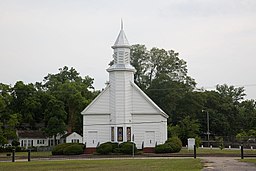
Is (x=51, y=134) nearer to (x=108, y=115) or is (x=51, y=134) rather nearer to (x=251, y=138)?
(x=108, y=115)

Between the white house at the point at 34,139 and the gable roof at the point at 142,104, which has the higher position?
the gable roof at the point at 142,104

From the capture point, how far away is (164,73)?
90312 mm

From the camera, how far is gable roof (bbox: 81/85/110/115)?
64.1 meters

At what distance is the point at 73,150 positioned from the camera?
59.6 m

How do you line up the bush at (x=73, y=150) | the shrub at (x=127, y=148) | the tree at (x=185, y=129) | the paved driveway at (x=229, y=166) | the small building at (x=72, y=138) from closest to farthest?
the paved driveway at (x=229, y=166) < the shrub at (x=127, y=148) < the bush at (x=73, y=150) < the tree at (x=185, y=129) < the small building at (x=72, y=138)

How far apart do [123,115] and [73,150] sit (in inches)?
310

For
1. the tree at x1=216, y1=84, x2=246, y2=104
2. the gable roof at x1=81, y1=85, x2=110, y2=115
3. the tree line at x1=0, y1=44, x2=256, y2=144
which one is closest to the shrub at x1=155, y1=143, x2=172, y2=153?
the gable roof at x1=81, y1=85, x2=110, y2=115

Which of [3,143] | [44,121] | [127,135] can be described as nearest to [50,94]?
[44,121]

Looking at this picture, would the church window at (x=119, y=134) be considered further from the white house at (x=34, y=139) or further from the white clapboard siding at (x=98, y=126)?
the white house at (x=34, y=139)

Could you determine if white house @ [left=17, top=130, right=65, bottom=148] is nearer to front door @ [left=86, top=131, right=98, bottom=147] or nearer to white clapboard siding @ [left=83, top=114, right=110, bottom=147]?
white clapboard siding @ [left=83, top=114, right=110, bottom=147]

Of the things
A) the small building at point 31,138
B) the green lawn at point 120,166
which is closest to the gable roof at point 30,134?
the small building at point 31,138

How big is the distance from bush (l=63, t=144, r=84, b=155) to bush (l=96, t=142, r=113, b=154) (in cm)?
243

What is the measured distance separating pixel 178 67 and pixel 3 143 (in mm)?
35419

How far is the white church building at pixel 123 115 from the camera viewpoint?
63.0 meters
